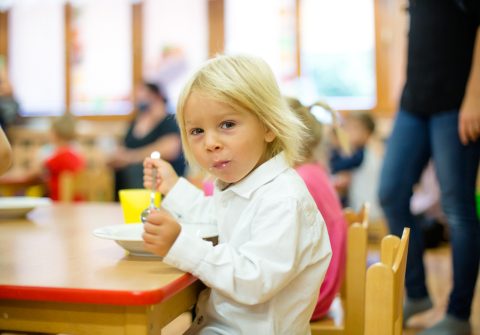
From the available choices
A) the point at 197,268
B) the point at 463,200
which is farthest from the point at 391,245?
the point at 463,200

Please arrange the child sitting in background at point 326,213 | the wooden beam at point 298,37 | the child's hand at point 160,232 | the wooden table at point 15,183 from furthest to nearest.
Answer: the wooden beam at point 298,37 → the wooden table at point 15,183 → the child sitting in background at point 326,213 → the child's hand at point 160,232

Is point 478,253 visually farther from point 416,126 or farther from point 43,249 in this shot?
point 43,249

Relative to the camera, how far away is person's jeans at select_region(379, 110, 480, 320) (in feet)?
6.28

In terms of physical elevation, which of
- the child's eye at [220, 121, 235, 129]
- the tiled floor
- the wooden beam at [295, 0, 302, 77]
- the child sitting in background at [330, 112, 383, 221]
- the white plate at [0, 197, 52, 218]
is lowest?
the tiled floor

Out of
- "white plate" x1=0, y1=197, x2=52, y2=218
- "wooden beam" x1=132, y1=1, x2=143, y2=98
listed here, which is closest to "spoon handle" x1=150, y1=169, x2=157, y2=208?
"white plate" x1=0, y1=197, x2=52, y2=218

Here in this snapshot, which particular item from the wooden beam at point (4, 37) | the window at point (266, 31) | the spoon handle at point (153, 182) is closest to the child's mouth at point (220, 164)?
the spoon handle at point (153, 182)

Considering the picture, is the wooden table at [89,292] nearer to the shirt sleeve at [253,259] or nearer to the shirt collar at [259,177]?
the shirt sleeve at [253,259]


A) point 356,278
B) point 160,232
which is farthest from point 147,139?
point 160,232

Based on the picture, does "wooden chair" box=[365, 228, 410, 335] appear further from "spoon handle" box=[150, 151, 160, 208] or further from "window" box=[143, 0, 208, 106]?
"window" box=[143, 0, 208, 106]

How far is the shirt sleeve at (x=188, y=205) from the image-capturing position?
1300 mm

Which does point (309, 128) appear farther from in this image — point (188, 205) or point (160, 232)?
point (160, 232)

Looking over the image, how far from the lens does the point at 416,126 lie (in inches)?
79.1

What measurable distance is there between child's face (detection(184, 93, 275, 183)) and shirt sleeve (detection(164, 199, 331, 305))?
14 centimetres

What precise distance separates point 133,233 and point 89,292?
326mm
